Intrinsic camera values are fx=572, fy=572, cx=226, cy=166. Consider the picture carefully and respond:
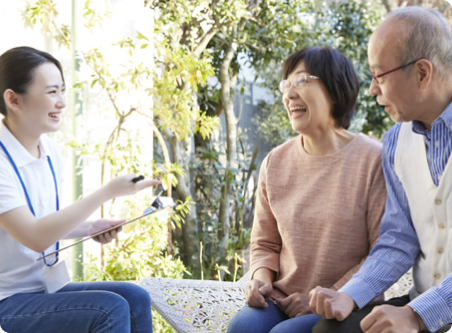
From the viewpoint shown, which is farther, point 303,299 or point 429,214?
point 303,299

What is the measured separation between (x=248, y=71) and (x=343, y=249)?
4.32m

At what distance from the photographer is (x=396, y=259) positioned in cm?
164

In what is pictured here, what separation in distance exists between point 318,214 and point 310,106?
1.18 ft

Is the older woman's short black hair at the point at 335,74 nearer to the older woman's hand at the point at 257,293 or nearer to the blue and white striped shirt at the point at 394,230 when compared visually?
the blue and white striped shirt at the point at 394,230

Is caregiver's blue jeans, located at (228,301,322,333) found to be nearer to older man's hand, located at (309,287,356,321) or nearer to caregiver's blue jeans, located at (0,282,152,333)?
older man's hand, located at (309,287,356,321)

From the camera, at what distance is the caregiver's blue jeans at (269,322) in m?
1.66

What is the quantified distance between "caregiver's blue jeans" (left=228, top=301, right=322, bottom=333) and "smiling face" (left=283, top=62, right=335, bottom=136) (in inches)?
23.5

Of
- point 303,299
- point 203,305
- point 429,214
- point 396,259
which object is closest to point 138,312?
point 203,305

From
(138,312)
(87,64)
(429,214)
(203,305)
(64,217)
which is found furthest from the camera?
(87,64)

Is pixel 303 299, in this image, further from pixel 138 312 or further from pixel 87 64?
pixel 87 64

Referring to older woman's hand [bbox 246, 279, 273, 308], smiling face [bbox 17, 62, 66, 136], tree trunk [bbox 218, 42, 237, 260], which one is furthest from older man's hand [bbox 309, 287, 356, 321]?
tree trunk [bbox 218, 42, 237, 260]

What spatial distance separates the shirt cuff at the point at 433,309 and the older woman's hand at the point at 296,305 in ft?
1.49

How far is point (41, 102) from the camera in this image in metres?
1.89

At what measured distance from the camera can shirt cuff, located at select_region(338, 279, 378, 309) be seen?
5.14ft
